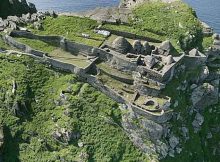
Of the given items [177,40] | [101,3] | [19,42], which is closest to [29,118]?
[19,42]

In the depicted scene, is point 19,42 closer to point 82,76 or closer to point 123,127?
point 82,76

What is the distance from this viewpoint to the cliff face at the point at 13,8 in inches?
3226

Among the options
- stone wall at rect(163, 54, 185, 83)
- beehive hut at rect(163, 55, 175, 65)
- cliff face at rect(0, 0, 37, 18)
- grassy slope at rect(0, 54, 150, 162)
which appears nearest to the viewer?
grassy slope at rect(0, 54, 150, 162)

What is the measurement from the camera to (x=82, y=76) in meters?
60.8

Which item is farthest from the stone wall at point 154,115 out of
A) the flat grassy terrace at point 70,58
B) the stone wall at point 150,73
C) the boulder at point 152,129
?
the flat grassy terrace at point 70,58

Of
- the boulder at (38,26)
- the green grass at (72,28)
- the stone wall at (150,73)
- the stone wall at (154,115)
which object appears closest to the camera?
the stone wall at (154,115)

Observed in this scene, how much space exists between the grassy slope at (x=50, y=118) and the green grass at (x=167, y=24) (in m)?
10.5

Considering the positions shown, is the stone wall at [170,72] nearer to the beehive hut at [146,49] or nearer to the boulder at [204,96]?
the beehive hut at [146,49]

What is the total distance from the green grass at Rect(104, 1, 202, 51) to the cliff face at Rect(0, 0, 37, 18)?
63.4 feet

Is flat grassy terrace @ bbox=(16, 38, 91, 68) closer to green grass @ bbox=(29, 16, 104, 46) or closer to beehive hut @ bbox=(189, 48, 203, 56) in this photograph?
green grass @ bbox=(29, 16, 104, 46)

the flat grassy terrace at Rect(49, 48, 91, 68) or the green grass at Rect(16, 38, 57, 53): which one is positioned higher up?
the green grass at Rect(16, 38, 57, 53)

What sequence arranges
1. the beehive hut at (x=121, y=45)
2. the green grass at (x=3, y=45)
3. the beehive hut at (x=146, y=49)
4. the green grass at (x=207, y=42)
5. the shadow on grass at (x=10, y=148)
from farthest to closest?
1. the green grass at (x=207, y=42)
2. the green grass at (x=3, y=45)
3. the beehive hut at (x=146, y=49)
4. the beehive hut at (x=121, y=45)
5. the shadow on grass at (x=10, y=148)

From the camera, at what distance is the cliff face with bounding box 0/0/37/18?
81938 millimetres

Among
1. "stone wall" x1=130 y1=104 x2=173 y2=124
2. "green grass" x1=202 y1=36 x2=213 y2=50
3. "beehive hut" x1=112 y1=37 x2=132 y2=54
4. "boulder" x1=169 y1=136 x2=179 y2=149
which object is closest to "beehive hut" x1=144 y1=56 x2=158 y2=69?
"beehive hut" x1=112 y1=37 x2=132 y2=54
